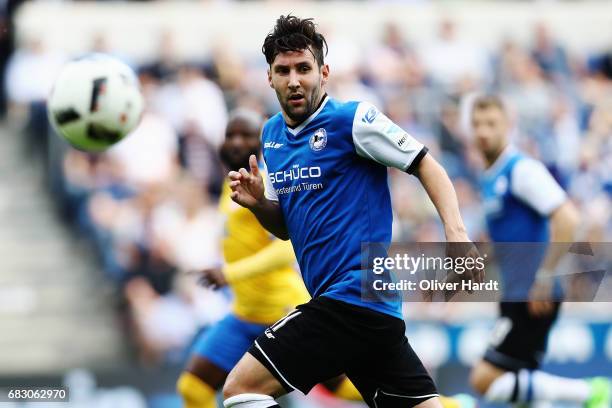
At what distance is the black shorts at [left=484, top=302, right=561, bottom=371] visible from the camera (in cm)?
827

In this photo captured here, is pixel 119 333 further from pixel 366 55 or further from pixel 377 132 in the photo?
pixel 377 132

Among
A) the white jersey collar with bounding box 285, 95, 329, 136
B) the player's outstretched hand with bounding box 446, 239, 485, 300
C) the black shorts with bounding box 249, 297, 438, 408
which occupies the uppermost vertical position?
the white jersey collar with bounding box 285, 95, 329, 136

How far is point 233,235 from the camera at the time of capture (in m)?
7.76

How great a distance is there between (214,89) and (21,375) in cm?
449

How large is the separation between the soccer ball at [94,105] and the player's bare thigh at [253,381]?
2734 mm

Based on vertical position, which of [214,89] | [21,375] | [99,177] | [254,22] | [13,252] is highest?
[254,22]

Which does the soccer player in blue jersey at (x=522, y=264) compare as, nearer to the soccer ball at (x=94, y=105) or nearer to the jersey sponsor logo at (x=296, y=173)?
the soccer ball at (x=94, y=105)

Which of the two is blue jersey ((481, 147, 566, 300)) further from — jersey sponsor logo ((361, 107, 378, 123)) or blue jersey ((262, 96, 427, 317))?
jersey sponsor logo ((361, 107, 378, 123))

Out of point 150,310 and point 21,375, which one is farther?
point 150,310

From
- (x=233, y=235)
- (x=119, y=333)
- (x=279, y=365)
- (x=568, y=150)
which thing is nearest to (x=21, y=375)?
(x=119, y=333)

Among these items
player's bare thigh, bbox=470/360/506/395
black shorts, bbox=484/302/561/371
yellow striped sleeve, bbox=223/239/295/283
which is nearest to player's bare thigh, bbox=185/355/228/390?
yellow striped sleeve, bbox=223/239/295/283

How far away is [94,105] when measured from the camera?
7422 millimetres

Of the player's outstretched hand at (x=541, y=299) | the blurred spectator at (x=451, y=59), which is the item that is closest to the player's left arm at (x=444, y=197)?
the player's outstretched hand at (x=541, y=299)

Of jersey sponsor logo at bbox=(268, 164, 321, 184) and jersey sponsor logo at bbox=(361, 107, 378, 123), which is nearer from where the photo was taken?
jersey sponsor logo at bbox=(361, 107, 378, 123)
